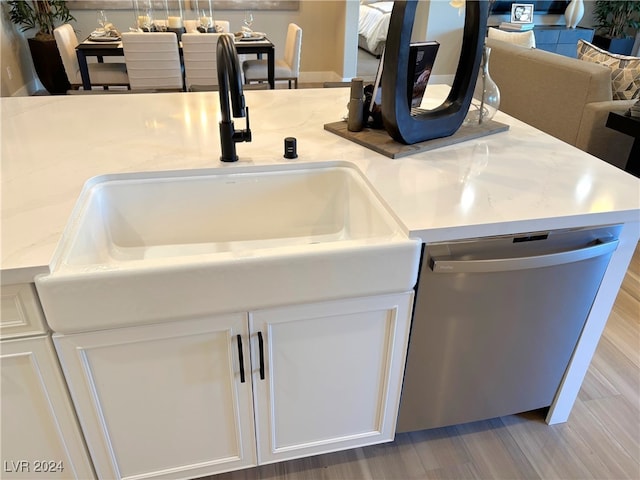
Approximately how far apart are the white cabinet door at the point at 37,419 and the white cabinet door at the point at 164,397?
0.03 m

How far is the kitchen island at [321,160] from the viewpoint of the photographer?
1.14m

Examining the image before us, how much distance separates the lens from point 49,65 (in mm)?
5176

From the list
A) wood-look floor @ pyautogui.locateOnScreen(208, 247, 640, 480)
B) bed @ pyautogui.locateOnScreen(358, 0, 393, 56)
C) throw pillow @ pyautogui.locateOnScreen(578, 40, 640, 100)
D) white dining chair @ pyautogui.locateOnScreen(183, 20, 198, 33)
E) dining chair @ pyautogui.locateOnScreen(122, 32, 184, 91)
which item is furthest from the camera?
A: bed @ pyautogui.locateOnScreen(358, 0, 393, 56)

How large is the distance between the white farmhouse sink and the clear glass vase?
0.62 meters

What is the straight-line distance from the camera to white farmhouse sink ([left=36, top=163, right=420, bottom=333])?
991 millimetres

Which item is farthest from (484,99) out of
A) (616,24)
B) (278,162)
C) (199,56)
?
(616,24)

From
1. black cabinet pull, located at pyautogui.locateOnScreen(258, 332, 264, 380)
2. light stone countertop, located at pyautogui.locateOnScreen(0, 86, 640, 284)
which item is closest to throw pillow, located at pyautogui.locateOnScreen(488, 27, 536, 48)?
light stone countertop, located at pyautogui.locateOnScreen(0, 86, 640, 284)

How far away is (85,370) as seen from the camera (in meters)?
1.08

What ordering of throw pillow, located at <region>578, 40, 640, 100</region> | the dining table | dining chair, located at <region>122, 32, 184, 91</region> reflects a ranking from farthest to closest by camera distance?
the dining table → dining chair, located at <region>122, 32, 184, 91</region> → throw pillow, located at <region>578, 40, 640, 100</region>

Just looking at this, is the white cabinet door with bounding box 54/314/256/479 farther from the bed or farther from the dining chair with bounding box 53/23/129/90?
the bed

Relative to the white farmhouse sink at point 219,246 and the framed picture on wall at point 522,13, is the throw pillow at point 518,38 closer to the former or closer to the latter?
the framed picture on wall at point 522,13

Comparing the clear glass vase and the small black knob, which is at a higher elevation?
the clear glass vase

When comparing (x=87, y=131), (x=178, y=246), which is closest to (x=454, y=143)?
(x=178, y=246)

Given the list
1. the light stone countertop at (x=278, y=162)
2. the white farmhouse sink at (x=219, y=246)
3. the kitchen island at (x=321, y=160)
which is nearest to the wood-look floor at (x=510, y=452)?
the kitchen island at (x=321, y=160)
